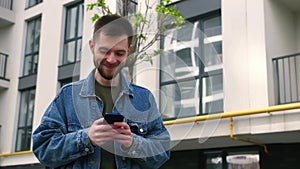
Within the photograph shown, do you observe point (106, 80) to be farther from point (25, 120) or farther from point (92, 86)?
point (25, 120)

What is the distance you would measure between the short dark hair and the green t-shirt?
186mm

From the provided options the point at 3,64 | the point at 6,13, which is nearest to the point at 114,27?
the point at 3,64

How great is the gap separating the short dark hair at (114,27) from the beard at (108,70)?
87mm

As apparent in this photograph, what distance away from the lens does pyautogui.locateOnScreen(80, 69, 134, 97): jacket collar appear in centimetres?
160

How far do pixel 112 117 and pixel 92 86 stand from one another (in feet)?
0.90

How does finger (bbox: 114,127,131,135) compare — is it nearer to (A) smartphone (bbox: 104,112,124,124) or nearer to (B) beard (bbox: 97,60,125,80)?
(A) smartphone (bbox: 104,112,124,124)

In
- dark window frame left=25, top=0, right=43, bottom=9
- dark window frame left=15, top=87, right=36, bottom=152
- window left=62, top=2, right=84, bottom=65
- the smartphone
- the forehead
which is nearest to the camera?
the smartphone

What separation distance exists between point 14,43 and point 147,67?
14084 mm

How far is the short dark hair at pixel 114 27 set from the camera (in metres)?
1.51

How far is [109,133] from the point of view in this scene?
55.3 inches

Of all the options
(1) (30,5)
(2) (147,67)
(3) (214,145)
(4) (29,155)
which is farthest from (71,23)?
(2) (147,67)

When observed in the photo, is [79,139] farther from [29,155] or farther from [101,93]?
[29,155]

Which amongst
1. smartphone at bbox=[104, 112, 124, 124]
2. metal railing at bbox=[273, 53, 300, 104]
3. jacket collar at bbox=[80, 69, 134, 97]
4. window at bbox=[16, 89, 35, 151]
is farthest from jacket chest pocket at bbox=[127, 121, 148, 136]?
window at bbox=[16, 89, 35, 151]

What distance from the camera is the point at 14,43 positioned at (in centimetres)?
1514
